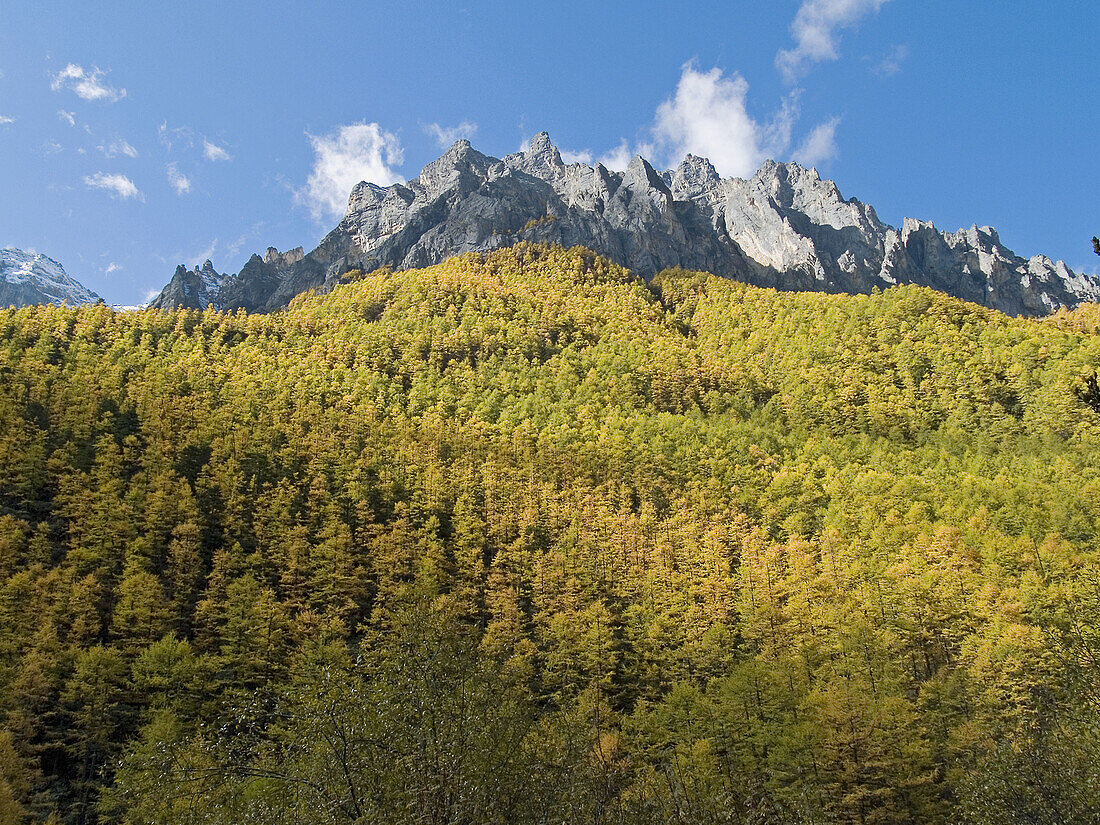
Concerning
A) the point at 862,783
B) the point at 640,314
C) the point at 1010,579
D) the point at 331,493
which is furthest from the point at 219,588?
the point at 640,314

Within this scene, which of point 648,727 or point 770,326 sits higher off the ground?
point 770,326

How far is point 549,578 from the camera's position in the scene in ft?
201

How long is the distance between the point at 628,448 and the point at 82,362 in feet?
278

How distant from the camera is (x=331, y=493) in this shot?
76438 mm

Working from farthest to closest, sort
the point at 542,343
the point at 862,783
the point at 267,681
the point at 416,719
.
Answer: the point at 542,343 < the point at 267,681 < the point at 862,783 < the point at 416,719

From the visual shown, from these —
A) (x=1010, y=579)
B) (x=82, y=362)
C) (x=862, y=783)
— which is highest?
(x=82, y=362)

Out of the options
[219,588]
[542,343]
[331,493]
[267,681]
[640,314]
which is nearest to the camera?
[267,681]

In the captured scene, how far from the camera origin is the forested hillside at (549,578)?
21.9 meters

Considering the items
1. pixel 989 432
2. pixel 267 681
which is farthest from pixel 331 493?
pixel 989 432

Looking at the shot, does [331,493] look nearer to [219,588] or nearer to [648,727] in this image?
[219,588]

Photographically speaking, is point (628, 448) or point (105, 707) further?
point (628, 448)

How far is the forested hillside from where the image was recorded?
71.8 feet

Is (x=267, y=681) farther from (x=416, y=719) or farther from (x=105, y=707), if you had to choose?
(x=416, y=719)

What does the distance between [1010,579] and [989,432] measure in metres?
53.1
